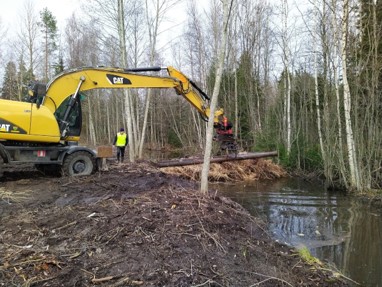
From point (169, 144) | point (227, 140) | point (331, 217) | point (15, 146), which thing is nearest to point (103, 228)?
point (15, 146)

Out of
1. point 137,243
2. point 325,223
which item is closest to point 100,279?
point 137,243

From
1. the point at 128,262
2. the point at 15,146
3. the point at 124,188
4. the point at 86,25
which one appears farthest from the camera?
the point at 86,25

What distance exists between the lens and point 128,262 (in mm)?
4023

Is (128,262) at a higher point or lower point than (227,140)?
lower

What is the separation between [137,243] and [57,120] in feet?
18.4

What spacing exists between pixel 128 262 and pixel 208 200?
117 inches

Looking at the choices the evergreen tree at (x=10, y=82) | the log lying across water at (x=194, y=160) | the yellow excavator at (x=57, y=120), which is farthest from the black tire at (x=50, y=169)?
the evergreen tree at (x=10, y=82)

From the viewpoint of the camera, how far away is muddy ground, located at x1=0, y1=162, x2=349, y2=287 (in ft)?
12.4

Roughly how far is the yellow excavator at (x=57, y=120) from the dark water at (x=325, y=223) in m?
4.97

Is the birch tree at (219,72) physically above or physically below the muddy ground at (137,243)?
above

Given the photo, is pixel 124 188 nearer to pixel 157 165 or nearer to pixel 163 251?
pixel 163 251

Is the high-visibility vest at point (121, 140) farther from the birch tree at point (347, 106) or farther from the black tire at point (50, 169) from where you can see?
the birch tree at point (347, 106)

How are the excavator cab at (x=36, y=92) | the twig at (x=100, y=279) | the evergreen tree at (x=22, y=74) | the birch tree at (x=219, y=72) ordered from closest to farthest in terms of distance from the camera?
the twig at (x=100, y=279) < the birch tree at (x=219, y=72) < the excavator cab at (x=36, y=92) < the evergreen tree at (x=22, y=74)

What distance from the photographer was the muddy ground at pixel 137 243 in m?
3.79
